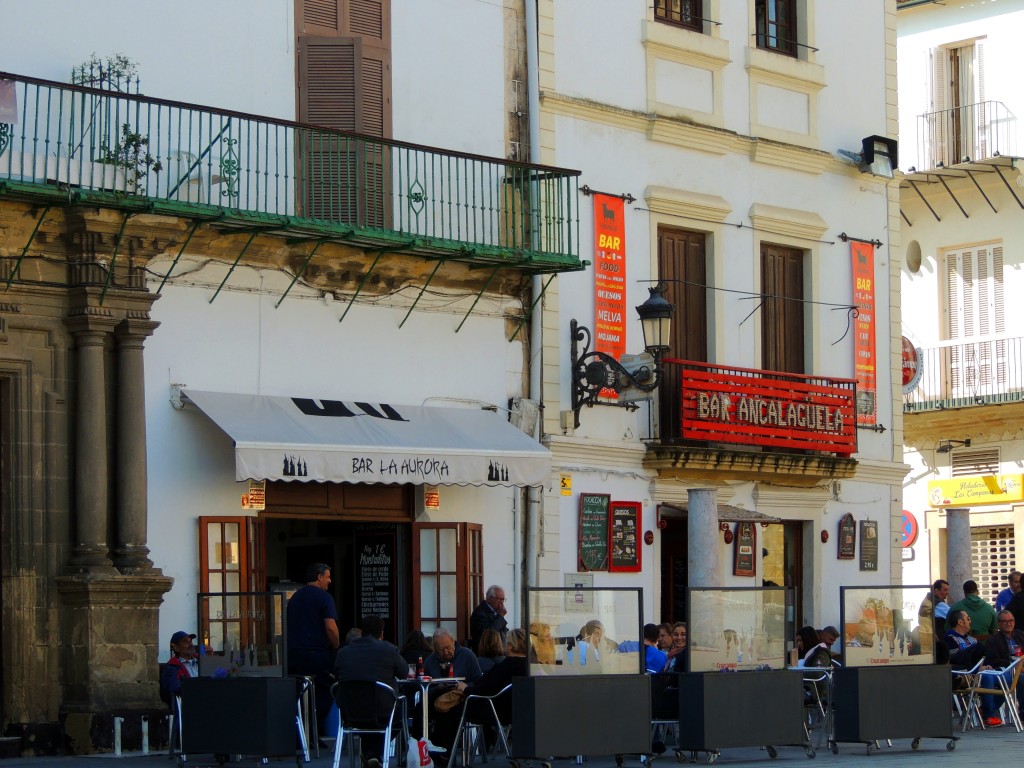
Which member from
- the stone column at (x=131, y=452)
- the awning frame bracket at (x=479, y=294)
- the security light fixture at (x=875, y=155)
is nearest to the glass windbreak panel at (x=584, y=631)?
Result: the stone column at (x=131, y=452)

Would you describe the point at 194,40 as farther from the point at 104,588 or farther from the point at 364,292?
the point at 104,588

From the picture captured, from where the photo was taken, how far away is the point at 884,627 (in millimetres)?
15898

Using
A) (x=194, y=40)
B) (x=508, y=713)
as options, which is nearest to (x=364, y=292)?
→ (x=194, y=40)

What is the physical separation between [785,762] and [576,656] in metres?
2.01

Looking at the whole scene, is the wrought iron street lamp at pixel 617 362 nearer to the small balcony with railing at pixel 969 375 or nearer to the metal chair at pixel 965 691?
the metal chair at pixel 965 691

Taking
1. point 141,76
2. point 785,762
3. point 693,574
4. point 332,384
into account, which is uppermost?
point 141,76

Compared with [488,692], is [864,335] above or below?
above

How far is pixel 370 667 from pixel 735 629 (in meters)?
2.67

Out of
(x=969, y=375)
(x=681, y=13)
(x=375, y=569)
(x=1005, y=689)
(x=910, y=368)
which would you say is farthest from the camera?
(x=969, y=375)

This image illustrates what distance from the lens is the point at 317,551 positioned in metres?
21.0

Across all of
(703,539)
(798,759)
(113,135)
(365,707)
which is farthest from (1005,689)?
(113,135)

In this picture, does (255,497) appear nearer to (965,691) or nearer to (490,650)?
(490,650)

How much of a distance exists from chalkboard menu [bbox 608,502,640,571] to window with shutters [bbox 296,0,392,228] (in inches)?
156

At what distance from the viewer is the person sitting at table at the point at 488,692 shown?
47.2 ft
